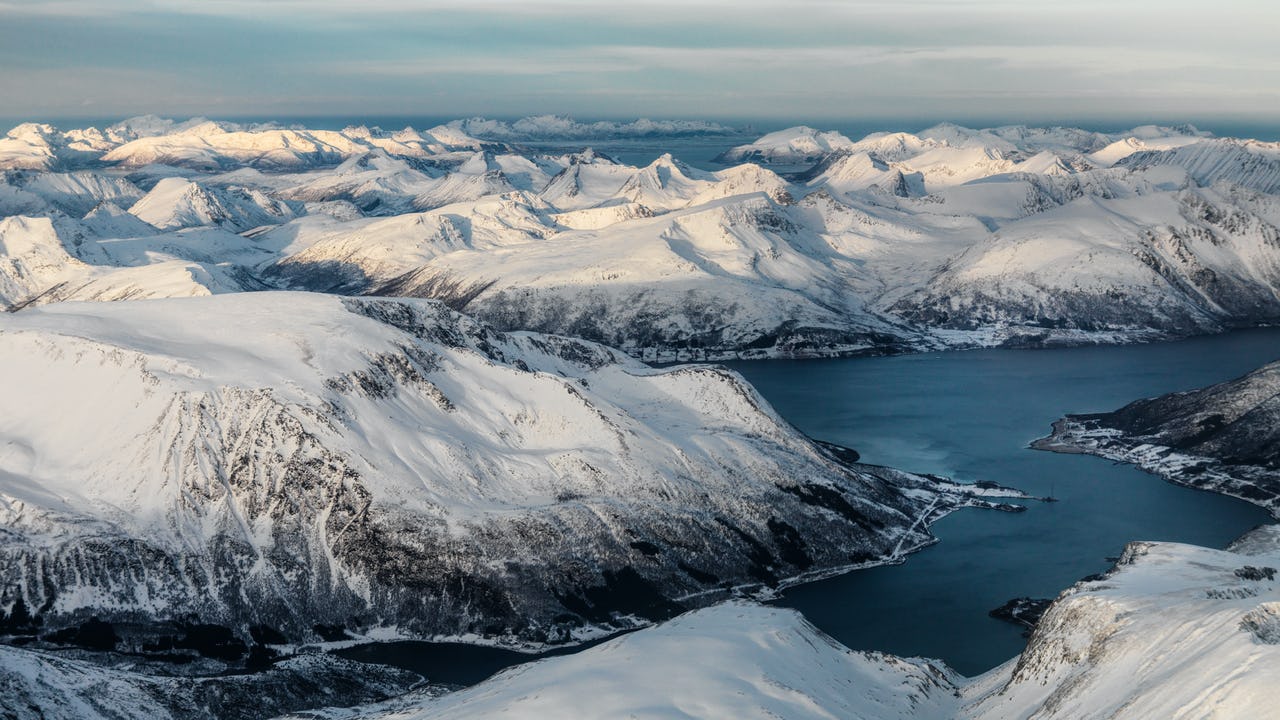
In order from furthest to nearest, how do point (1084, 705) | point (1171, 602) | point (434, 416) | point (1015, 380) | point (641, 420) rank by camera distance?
point (1015, 380) → point (641, 420) → point (434, 416) → point (1171, 602) → point (1084, 705)

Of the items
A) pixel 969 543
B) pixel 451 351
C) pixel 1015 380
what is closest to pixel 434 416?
pixel 451 351

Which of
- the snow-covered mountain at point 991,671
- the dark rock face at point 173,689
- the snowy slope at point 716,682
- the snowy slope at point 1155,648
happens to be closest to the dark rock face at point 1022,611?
the snow-covered mountain at point 991,671

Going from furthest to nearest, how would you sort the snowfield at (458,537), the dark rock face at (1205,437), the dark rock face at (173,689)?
the dark rock face at (1205,437) → the dark rock face at (173,689) → the snowfield at (458,537)

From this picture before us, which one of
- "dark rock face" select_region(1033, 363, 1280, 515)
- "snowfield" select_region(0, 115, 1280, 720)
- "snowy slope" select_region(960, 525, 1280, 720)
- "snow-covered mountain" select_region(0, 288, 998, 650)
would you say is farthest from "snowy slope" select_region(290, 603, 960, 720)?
"dark rock face" select_region(1033, 363, 1280, 515)

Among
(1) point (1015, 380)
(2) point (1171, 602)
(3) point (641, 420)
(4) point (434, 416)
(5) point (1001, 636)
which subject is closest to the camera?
(2) point (1171, 602)

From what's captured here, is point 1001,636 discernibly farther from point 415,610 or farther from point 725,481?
point 415,610

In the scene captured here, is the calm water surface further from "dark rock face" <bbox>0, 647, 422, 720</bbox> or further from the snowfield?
"dark rock face" <bbox>0, 647, 422, 720</bbox>

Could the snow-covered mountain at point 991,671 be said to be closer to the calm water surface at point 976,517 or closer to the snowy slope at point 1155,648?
the snowy slope at point 1155,648
